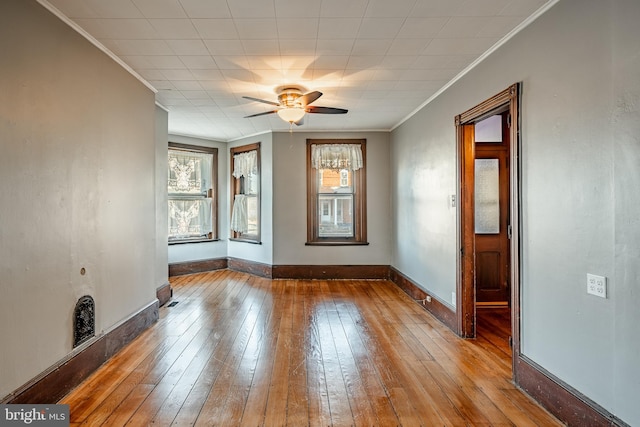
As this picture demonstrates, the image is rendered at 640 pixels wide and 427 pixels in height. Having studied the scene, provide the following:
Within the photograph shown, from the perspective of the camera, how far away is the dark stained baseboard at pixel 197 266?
631 cm

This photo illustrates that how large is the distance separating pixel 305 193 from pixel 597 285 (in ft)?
15.3

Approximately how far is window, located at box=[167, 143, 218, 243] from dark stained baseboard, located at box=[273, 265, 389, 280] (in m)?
1.80

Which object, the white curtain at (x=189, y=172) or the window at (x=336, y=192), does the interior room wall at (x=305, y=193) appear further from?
the white curtain at (x=189, y=172)

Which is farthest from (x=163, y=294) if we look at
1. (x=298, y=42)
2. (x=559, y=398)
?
(x=559, y=398)

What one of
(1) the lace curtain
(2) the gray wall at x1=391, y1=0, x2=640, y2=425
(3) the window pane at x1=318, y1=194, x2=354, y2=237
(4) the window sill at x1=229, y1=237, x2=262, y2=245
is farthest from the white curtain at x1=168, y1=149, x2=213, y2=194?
(2) the gray wall at x1=391, y1=0, x2=640, y2=425

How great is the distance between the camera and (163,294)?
15.0ft

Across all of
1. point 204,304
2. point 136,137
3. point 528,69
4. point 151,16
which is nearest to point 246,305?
point 204,304

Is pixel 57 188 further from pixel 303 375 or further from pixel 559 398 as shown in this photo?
pixel 559 398

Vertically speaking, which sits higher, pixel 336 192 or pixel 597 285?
A: pixel 336 192

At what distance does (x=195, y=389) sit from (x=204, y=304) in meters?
2.23

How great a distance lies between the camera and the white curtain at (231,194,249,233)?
6.70 metres

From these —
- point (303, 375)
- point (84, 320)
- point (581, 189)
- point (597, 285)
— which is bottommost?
point (303, 375)

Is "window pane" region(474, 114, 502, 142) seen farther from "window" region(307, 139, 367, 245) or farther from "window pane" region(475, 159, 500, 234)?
"window" region(307, 139, 367, 245)

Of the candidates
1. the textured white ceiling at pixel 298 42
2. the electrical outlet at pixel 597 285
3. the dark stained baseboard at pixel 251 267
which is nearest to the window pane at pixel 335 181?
the dark stained baseboard at pixel 251 267
